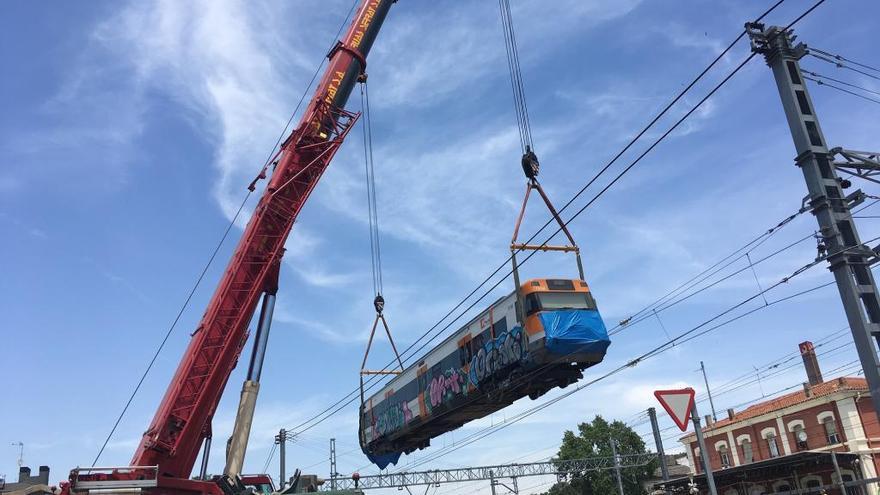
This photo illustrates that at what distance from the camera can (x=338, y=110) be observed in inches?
896

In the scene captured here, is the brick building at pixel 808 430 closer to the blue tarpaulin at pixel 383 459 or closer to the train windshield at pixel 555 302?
the blue tarpaulin at pixel 383 459

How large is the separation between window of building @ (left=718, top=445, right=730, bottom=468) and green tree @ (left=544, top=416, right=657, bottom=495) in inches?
541

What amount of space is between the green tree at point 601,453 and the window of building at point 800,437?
21050 millimetres

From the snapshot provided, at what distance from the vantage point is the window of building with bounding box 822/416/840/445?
39.3 metres

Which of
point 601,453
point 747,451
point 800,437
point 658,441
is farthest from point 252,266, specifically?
point 601,453

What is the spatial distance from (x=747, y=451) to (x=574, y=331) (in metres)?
36.8

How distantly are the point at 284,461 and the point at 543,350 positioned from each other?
3622cm

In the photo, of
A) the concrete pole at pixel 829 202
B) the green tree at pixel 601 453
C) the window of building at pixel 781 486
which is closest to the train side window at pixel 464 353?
the concrete pole at pixel 829 202

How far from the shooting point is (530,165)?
16.6 m

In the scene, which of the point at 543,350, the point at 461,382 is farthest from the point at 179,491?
the point at 543,350

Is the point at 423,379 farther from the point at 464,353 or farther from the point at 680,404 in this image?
the point at 680,404

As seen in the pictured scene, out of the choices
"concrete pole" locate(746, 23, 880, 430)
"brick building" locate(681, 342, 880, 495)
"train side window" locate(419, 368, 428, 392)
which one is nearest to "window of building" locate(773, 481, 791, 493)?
"brick building" locate(681, 342, 880, 495)

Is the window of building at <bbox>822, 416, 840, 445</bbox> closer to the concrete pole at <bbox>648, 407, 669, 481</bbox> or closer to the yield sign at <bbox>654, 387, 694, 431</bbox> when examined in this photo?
the concrete pole at <bbox>648, 407, 669, 481</bbox>

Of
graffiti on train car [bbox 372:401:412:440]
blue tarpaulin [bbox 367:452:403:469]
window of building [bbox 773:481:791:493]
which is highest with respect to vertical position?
graffiti on train car [bbox 372:401:412:440]
